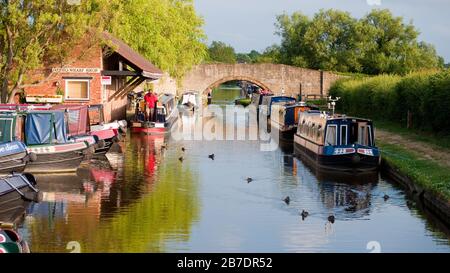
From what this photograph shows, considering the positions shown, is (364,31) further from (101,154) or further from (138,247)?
(138,247)

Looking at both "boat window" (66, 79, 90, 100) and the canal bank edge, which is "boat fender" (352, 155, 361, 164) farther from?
"boat window" (66, 79, 90, 100)

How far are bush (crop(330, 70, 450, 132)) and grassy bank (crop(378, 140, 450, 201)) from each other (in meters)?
2.07

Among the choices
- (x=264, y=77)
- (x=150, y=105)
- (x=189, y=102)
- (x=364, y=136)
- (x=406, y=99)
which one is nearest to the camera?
(x=364, y=136)

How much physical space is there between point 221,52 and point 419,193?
15470cm

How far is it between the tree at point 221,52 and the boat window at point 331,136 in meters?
142

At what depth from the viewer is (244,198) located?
2041 cm

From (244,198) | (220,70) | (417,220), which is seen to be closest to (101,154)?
(244,198)

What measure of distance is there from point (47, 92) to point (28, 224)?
18.8 meters

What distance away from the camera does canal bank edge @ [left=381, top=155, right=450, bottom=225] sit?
17750 mm

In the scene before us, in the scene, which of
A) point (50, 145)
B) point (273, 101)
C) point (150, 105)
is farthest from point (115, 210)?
point (273, 101)

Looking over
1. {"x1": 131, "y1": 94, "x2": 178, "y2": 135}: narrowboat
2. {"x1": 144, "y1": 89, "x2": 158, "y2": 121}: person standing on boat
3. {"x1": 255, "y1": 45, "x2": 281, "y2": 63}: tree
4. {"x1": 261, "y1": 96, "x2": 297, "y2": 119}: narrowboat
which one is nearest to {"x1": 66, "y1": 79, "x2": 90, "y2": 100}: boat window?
{"x1": 131, "y1": 94, "x2": 178, "y2": 135}: narrowboat

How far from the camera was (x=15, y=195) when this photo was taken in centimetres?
1802

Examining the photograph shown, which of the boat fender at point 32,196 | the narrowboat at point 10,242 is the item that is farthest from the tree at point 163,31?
the narrowboat at point 10,242

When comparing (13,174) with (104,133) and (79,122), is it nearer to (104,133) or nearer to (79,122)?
(79,122)
